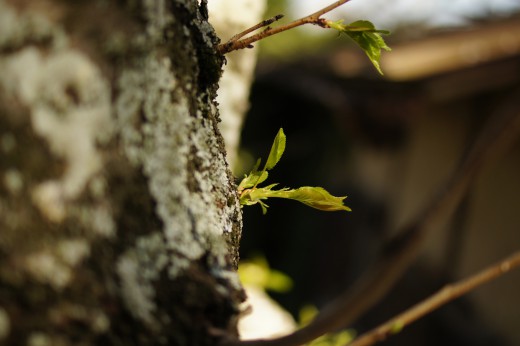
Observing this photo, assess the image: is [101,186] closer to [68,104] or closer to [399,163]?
[68,104]

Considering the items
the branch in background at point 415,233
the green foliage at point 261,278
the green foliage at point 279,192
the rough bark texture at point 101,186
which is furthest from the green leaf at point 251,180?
the green foliage at point 261,278

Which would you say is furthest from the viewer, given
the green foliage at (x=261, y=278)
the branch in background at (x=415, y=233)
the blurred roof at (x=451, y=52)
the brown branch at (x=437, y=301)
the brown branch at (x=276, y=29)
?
the blurred roof at (x=451, y=52)

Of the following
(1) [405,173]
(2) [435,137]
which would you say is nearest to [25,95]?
(2) [435,137]

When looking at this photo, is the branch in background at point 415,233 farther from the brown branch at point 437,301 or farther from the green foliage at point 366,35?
the brown branch at point 437,301

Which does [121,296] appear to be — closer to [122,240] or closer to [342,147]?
[122,240]

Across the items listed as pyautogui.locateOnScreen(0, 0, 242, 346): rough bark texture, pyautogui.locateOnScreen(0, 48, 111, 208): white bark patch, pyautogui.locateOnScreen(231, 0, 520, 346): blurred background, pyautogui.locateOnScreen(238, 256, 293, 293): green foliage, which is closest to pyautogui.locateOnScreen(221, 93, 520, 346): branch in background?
pyautogui.locateOnScreen(0, 0, 242, 346): rough bark texture

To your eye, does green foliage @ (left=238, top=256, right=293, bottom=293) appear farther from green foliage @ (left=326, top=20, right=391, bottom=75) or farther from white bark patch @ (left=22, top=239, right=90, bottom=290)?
white bark patch @ (left=22, top=239, right=90, bottom=290)

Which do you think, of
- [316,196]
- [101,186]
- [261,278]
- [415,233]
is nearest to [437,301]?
[316,196]
